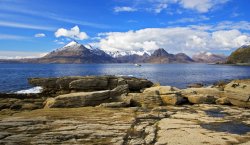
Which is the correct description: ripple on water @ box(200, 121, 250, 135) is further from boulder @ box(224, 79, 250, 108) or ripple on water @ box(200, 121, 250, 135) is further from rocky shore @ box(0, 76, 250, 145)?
boulder @ box(224, 79, 250, 108)

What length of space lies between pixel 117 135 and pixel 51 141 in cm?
412

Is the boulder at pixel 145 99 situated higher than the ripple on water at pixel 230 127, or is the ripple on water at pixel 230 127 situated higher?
the boulder at pixel 145 99

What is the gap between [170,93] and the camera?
105 feet

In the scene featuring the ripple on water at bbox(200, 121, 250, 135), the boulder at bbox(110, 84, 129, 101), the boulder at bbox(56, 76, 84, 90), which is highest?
the boulder at bbox(56, 76, 84, 90)

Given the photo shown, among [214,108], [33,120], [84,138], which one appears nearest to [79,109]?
[33,120]

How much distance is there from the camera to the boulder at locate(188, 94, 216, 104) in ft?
106

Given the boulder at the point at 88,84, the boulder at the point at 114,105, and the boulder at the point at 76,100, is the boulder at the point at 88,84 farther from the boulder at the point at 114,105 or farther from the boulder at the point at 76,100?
the boulder at the point at 114,105

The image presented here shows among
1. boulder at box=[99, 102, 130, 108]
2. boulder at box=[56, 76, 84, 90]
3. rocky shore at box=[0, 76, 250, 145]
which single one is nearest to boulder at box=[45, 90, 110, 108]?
rocky shore at box=[0, 76, 250, 145]

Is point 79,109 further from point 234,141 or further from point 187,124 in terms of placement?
point 234,141

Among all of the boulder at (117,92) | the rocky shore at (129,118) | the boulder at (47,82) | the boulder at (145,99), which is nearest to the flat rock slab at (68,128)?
the rocky shore at (129,118)

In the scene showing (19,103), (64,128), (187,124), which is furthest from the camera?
(19,103)

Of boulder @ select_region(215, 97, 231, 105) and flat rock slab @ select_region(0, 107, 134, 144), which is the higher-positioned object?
flat rock slab @ select_region(0, 107, 134, 144)

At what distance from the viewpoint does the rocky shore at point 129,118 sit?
1761 centimetres

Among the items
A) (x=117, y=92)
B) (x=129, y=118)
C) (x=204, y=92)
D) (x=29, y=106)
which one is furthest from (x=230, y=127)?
(x=29, y=106)
